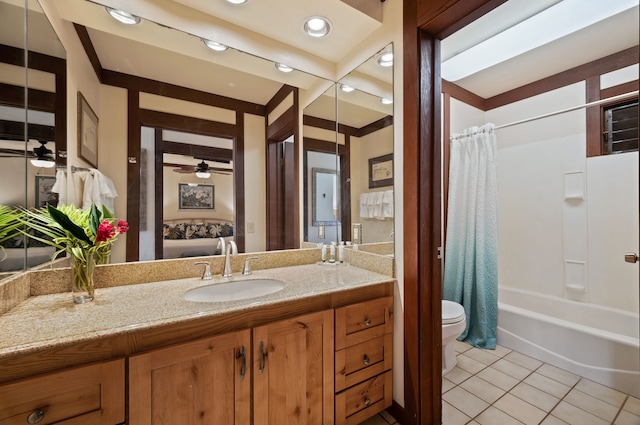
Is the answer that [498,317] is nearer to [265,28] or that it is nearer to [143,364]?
[143,364]

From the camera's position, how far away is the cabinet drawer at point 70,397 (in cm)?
68

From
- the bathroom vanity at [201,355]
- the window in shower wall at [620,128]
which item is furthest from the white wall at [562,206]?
the bathroom vanity at [201,355]

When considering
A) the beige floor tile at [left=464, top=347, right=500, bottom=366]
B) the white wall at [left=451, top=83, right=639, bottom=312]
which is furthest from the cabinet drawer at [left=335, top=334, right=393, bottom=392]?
the white wall at [left=451, top=83, right=639, bottom=312]

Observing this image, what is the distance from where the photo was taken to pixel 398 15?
1403mm

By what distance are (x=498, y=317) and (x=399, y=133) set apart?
2027 mm

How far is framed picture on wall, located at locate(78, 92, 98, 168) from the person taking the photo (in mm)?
1193

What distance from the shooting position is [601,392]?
1.64m

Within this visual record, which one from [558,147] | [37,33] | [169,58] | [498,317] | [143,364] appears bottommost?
[498,317]

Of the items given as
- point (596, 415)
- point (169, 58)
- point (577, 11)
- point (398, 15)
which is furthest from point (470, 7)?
point (596, 415)

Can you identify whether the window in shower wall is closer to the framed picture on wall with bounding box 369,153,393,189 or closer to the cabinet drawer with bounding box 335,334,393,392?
the framed picture on wall with bounding box 369,153,393,189

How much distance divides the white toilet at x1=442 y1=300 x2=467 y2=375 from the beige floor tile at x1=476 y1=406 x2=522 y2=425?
379 mm

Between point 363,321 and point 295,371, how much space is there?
0.41 metres

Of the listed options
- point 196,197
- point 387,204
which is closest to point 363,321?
point 387,204

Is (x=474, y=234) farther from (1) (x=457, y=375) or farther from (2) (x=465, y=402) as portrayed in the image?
(2) (x=465, y=402)
